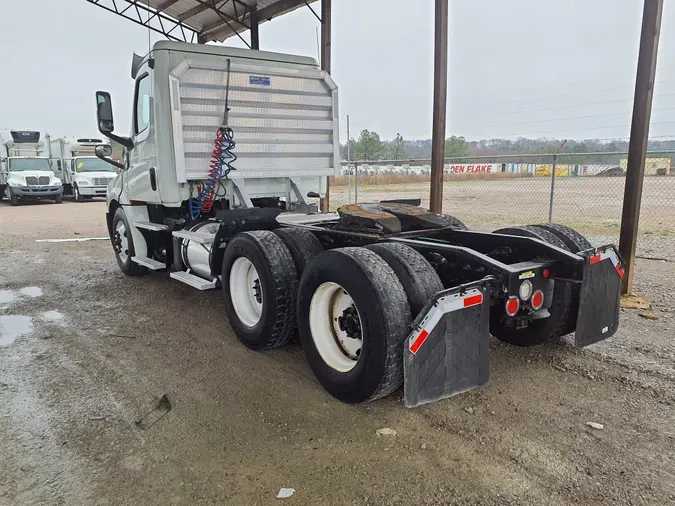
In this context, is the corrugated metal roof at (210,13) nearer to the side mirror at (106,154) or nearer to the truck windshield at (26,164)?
the side mirror at (106,154)

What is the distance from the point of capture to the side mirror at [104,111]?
6.57m

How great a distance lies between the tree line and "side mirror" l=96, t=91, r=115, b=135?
22.2 ft

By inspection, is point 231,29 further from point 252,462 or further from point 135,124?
point 252,462

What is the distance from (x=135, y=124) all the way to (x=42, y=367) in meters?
3.56

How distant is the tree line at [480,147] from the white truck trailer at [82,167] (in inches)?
563

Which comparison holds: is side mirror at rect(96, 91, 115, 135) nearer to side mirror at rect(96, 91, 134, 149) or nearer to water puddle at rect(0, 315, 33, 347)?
side mirror at rect(96, 91, 134, 149)

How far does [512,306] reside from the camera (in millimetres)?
3533

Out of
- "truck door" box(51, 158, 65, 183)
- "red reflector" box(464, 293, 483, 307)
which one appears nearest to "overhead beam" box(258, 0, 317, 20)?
"red reflector" box(464, 293, 483, 307)

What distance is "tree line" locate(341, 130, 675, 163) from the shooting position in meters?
11.5

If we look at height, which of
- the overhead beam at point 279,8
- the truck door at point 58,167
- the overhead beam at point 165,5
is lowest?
the truck door at point 58,167

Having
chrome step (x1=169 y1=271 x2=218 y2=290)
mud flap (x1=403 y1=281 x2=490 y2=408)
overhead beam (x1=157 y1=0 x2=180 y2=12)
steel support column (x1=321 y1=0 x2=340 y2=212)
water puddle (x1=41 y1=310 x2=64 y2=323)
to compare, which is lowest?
water puddle (x1=41 y1=310 x2=64 y2=323)

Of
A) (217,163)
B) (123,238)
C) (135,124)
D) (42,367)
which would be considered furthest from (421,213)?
(123,238)

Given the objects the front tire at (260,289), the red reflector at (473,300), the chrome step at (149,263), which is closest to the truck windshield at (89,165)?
the chrome step at (149,263)

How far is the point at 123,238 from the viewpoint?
26.1 feet
